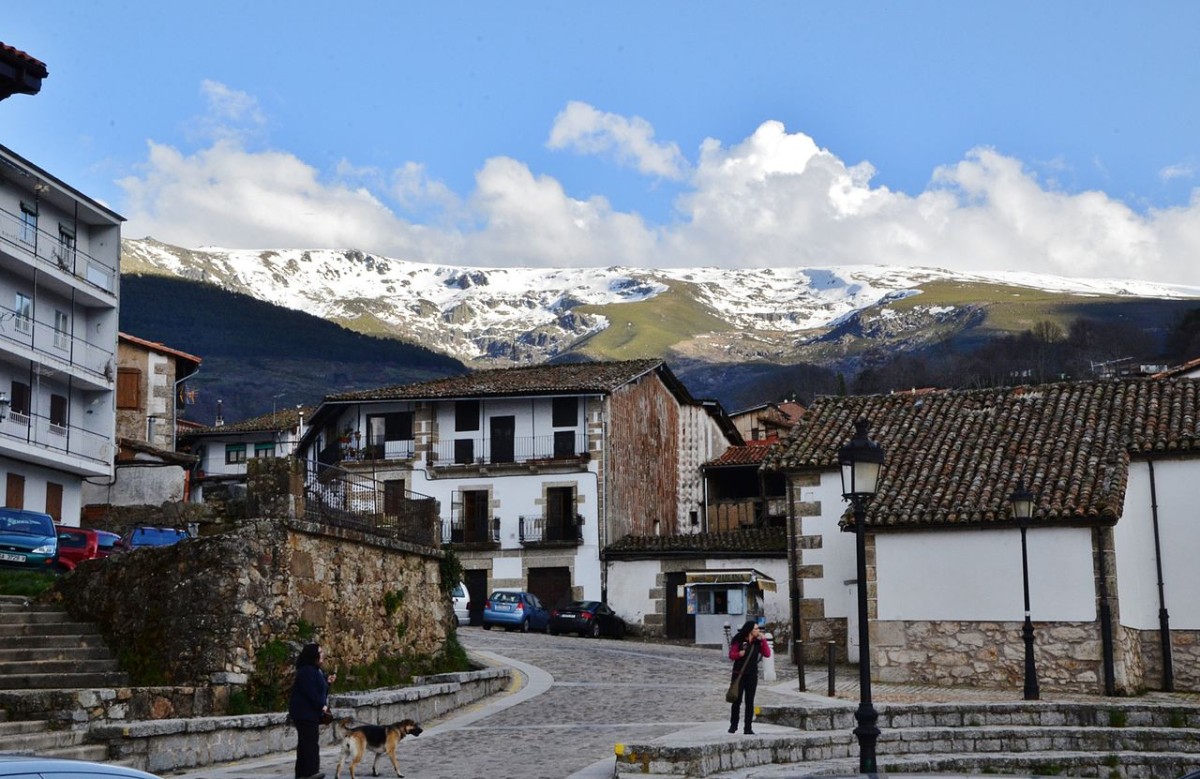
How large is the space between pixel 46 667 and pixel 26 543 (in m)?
11.4

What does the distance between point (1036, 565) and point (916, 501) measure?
2.57 m

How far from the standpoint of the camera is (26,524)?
28.4 m

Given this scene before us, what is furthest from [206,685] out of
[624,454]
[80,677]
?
[624,454]

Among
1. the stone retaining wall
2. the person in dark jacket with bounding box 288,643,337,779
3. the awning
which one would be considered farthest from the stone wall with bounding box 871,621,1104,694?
the person in dark jacket with bounding box 288,643,337,779

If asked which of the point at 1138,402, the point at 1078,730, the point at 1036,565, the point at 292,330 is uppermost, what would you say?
the point at 292,330

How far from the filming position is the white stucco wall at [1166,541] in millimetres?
25312

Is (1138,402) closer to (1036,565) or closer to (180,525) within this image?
(1036,565)

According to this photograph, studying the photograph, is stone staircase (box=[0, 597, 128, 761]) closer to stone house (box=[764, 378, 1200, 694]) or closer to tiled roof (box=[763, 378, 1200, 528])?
stone house (box=[764, 378, 1200, 694])

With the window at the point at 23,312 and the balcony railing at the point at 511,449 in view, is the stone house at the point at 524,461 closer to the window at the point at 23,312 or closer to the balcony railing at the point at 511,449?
the balcony railing at the point at 511,449

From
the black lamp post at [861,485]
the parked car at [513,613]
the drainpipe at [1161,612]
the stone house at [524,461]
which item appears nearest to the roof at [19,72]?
the black lamp post at [861,485]

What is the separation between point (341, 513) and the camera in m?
21.4

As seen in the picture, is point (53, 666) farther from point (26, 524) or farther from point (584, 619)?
point (584, 619)

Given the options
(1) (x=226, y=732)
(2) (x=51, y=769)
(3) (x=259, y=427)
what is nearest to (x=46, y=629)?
(1) (x=226, y=732)

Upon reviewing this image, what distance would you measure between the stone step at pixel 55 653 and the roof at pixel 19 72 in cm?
698
